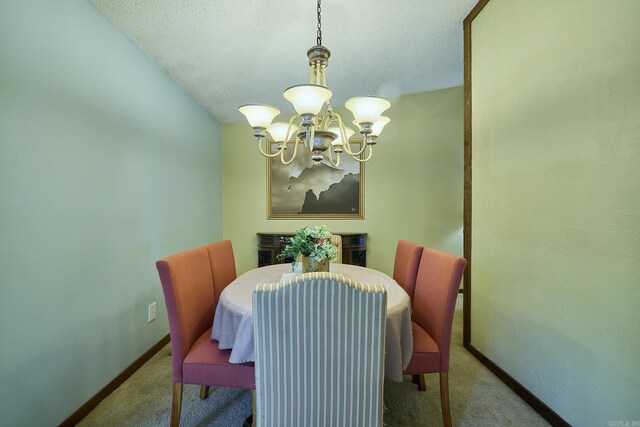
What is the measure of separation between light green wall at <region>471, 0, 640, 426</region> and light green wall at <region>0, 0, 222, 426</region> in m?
2.63

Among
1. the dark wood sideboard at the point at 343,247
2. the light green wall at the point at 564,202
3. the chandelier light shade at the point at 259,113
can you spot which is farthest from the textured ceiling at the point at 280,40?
the dark wood sideboard at the point at 343,247

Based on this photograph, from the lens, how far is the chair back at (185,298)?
1.31 metres

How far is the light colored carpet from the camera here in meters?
1.55

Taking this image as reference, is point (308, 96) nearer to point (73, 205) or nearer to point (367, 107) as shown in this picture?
point (367, 107)

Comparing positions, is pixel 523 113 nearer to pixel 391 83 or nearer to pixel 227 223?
pixel 391 83

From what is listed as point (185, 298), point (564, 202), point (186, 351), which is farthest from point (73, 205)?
point (564, 202)

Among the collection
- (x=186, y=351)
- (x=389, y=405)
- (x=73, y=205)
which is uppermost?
(x=73, y=205)

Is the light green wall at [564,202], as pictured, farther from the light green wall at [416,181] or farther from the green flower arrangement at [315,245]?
the light green wall at [416,181]

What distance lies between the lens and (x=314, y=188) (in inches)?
154

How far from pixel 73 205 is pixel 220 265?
90 cm

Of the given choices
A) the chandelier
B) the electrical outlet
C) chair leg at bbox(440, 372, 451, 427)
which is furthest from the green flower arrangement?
the electrical outlet

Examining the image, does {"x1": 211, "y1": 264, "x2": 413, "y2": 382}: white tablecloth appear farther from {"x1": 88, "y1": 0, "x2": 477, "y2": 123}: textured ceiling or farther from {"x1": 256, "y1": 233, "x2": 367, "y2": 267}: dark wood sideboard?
{"x1": 256, "y1": 233, "x2": 367, "y2": 267}: dark wood sideboard

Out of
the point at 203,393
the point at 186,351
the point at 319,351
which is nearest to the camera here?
the point at 319,351

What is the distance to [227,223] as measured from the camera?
157 inches
